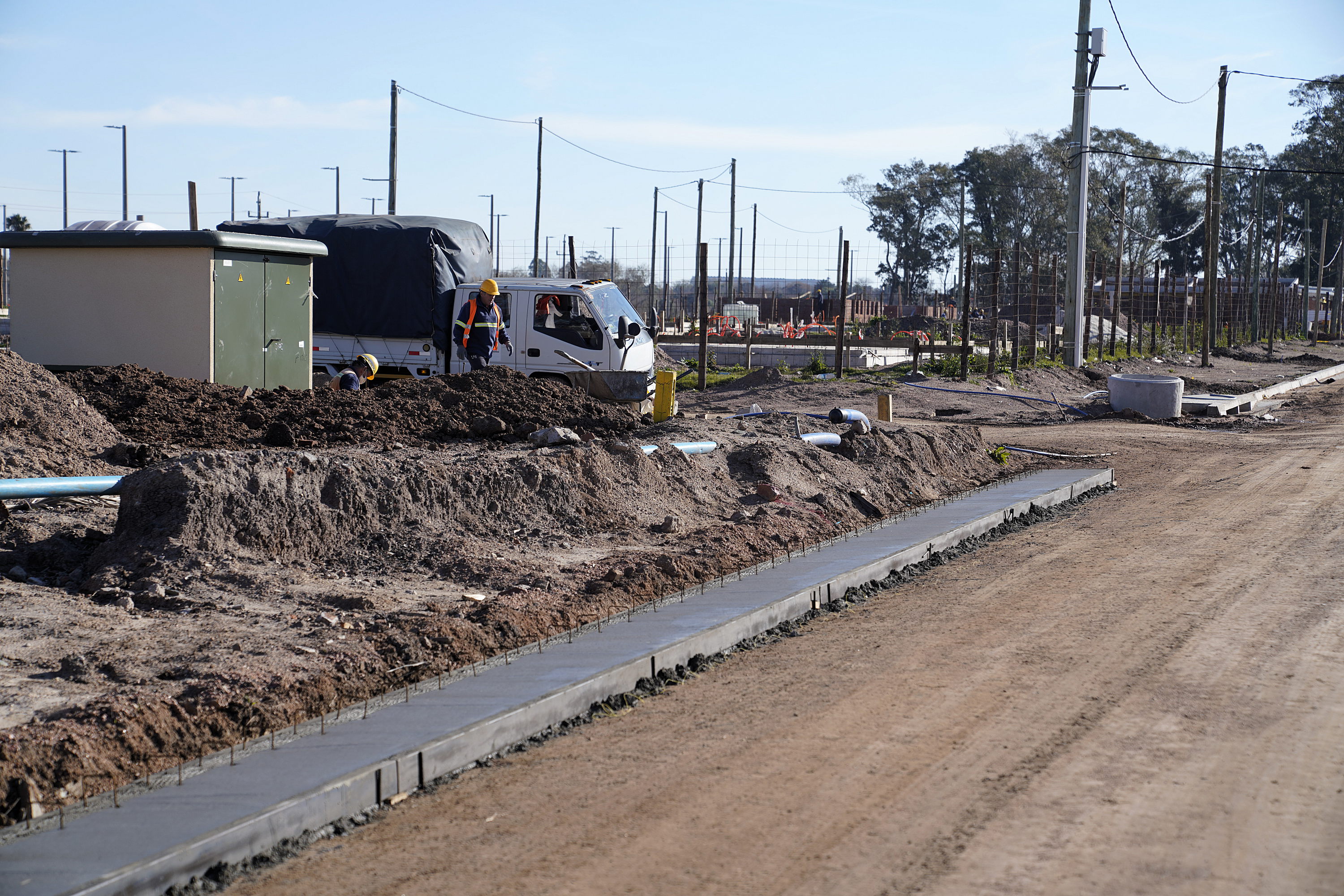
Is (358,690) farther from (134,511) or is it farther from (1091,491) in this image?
(1091,491)

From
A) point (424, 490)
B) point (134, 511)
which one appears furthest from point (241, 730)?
point (424, 490)

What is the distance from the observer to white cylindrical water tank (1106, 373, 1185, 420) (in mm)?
21047

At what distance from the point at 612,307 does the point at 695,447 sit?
23.1ft

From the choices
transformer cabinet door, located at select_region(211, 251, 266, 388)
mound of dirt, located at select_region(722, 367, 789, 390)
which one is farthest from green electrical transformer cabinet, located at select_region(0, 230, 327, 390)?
mound of dirt, located at select_region(722, 367, 789, 390)

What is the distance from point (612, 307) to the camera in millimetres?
17484

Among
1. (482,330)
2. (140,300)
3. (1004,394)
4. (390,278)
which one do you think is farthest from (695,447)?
(1004,394)

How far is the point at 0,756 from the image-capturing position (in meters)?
4.12

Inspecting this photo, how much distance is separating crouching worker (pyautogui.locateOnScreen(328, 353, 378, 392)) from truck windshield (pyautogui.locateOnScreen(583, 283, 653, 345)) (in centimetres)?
376

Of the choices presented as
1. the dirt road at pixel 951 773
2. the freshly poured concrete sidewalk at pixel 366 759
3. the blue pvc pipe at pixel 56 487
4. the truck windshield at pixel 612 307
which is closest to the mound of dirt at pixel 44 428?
the blue pvc pipe at pixel 56 487

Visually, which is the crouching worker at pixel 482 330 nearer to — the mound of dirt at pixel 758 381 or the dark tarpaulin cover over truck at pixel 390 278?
the dark tarpaulin cover over truck at pixel 390 278

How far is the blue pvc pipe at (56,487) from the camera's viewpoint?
7066 mm

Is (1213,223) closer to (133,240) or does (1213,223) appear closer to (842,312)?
(842,312)

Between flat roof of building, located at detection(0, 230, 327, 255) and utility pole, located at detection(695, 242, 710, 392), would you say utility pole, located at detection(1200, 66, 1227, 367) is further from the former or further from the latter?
flat roof of building, located at detection(0, 230, 327, 255)

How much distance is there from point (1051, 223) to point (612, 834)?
3116 inches
